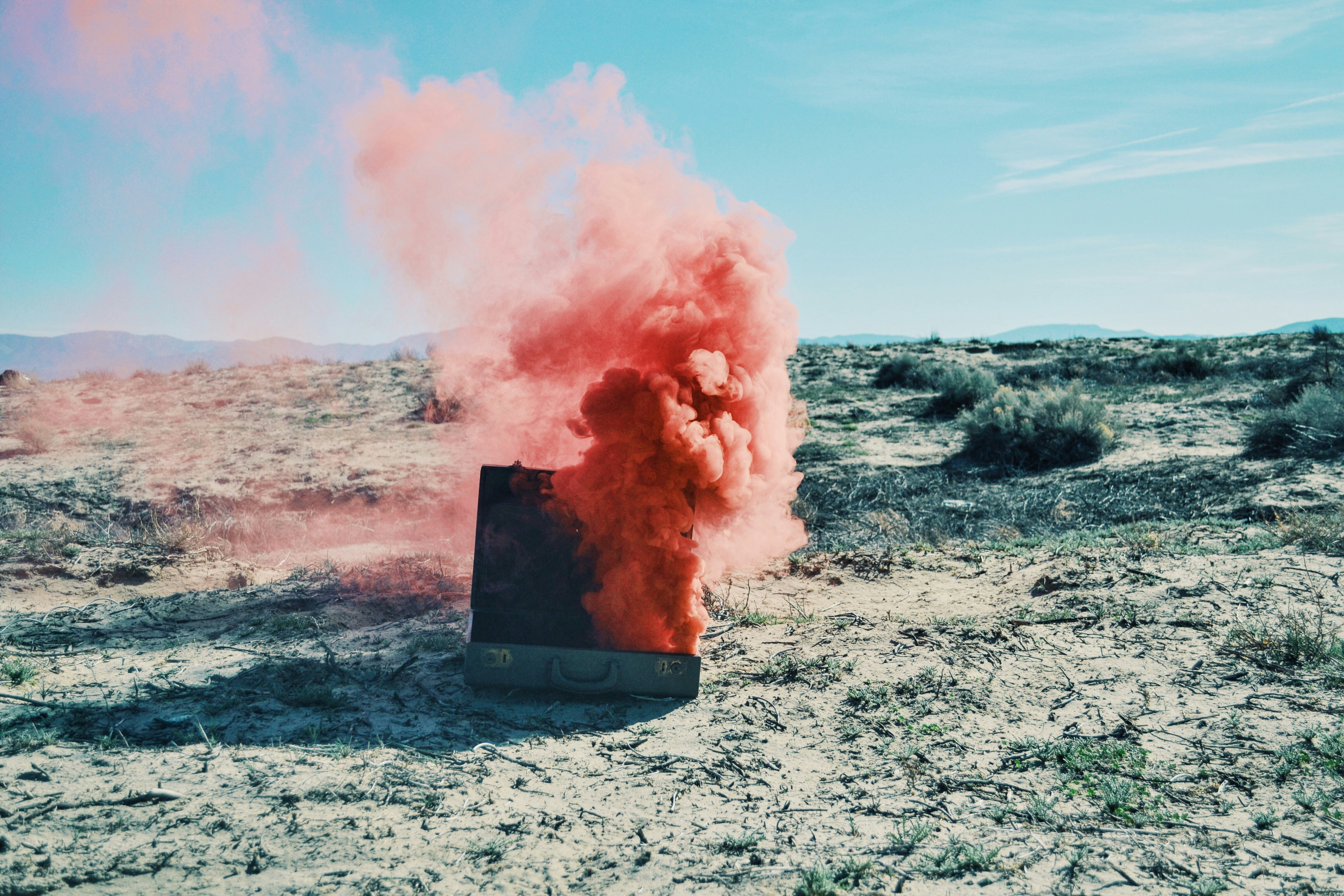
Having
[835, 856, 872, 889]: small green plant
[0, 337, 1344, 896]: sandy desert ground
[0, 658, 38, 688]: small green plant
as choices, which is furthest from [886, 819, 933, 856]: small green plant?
[0, 658, 38, 688]: small green plant

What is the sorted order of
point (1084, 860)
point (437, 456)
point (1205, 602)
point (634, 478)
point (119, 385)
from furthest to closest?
point (119, 385) → point (437, 456) → point (1205, 602) → point (634, 478) → point (1084, 860)

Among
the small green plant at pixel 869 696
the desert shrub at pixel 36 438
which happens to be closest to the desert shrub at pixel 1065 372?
the small green plant at pixel 869 696

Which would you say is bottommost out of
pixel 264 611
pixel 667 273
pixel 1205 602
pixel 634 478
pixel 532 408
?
pixel 264 611

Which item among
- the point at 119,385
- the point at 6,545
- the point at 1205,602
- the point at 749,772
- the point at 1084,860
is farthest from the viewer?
the point at 119,385

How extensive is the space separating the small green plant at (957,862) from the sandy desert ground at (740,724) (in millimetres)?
14

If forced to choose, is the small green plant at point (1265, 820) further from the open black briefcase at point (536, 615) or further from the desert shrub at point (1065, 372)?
the desert shrub at point (1065, 372)

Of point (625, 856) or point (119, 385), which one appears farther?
point (119, 385)


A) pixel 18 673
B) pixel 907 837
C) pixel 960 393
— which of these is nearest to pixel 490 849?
pixel 907 837

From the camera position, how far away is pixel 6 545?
25.7ft

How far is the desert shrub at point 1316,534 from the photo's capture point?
7148 mm

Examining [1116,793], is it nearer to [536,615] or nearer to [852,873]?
[852,873]

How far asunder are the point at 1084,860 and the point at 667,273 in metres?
4.09

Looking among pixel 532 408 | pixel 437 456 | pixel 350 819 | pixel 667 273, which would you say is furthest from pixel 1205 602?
pixel 437 456

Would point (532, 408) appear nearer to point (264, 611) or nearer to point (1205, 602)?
point (264, 611)
